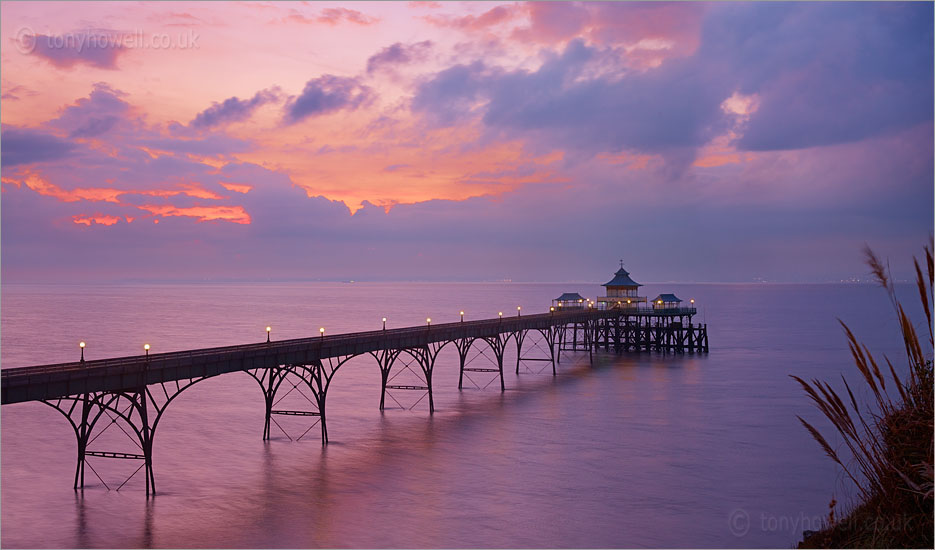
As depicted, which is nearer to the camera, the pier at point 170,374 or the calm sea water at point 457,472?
the pier at point 170,374

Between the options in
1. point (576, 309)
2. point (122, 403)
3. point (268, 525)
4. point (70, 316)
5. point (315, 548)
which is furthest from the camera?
point (70, 316)

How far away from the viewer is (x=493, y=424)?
4688 centimetres

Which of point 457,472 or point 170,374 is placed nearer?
point 170,374

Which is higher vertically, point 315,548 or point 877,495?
point 877,495

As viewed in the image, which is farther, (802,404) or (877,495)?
(802,404)

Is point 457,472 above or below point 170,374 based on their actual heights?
below

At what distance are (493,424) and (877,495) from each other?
37027 mm

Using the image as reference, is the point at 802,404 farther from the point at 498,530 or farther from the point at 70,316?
the point at 70,316

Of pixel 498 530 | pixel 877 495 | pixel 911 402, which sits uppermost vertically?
pixel 911 402

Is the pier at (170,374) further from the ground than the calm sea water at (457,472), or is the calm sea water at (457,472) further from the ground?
the pier at (170,374)

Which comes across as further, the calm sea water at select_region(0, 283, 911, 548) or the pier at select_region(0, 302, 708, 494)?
the calm sea water at select_region(0, 283, 911, 548)

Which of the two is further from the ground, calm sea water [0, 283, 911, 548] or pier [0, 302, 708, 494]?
pier [0, 302, 708, 494]

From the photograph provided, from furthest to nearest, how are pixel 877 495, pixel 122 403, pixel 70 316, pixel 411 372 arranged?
pixel 70 316
pixel 411 372
pixel 122 403
pixel 877 495

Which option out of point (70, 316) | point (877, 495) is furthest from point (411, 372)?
point (70, 316)
